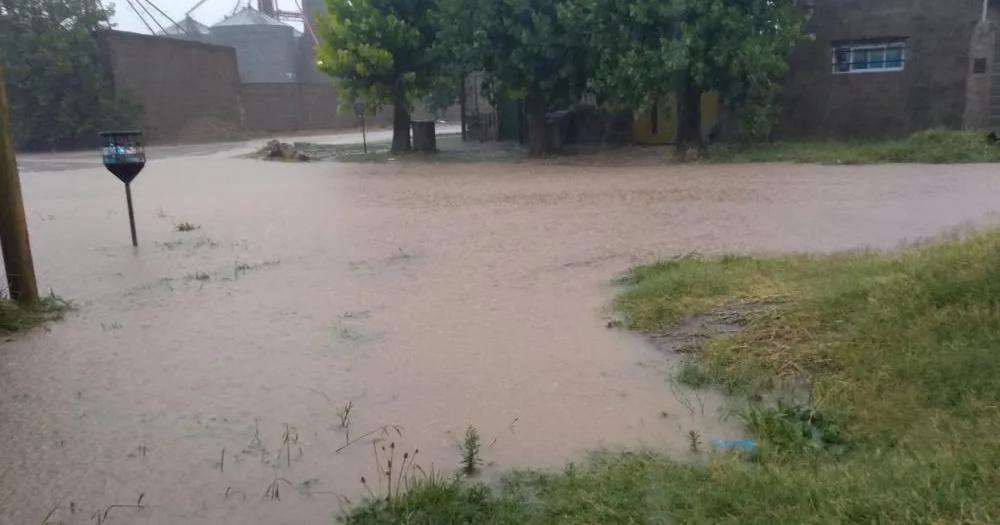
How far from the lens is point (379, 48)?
19.6 m

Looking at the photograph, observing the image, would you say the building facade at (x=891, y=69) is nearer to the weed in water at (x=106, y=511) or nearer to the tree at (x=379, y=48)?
the tree at (x=379, y=48)

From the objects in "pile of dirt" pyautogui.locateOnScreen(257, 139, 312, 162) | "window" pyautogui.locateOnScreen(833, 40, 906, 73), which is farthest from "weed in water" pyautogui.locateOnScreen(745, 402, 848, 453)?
"pile of dirt" pyautogui.locateOnScreen(257, 139, 312, 162)

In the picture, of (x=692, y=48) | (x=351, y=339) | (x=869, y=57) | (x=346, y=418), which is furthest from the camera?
(x=869, y=57)

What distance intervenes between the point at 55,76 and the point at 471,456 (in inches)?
1222

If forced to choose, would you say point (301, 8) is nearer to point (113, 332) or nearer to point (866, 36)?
point (866, 36)

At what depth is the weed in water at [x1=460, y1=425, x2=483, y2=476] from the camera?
11.6ft

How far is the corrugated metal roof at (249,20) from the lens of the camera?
5041 centimetres

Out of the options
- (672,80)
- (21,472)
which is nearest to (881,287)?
(21,472)

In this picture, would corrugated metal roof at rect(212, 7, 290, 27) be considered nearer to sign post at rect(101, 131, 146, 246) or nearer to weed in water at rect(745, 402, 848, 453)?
sign post at rect(101, 131, 146, 246)

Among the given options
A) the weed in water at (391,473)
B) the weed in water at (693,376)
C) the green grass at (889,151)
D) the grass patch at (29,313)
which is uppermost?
the green grass at (889,151)

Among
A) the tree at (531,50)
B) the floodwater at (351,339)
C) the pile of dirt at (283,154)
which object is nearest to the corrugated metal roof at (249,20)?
the pile of dirt at (283,154)

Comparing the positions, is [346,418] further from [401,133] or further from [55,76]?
[55,76]

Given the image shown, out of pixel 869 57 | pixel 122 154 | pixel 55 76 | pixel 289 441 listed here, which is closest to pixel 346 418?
pixel 289 441

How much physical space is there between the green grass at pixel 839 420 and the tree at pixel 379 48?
15284 millimetres
